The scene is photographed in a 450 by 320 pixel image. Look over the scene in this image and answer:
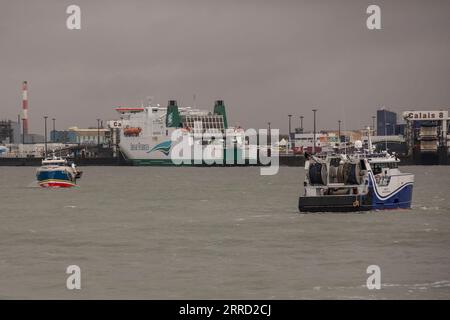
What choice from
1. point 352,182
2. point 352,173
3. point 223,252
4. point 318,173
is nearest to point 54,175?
point 318,173

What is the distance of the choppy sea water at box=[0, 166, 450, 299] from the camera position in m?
32.1

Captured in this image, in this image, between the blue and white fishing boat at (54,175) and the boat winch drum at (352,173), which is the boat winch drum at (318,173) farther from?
the blue and white fishing boat at (54,175)

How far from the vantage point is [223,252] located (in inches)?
1660

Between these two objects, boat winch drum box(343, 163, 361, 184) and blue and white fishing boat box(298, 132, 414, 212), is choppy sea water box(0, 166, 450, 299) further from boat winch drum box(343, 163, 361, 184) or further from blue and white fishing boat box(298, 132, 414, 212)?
boat winch drum box(343, 163, 361, 184)

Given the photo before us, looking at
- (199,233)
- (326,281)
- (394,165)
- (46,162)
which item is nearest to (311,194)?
(394,165)

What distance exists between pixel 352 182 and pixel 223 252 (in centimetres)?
1707

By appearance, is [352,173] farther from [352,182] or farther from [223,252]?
[223,252]

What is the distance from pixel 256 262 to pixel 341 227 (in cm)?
1470

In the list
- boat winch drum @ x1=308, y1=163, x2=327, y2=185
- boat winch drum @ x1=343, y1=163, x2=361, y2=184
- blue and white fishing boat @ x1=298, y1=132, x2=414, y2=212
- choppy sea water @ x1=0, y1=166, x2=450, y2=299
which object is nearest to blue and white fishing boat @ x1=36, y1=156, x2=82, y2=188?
choppy sea water @ x1=0, y1=166, x2=450, y2=299

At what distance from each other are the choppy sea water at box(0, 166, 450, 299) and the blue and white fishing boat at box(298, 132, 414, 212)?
0.89 meters

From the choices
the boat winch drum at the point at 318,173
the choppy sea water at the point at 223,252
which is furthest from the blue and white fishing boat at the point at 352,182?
the choppy sea water at the point at 223,252

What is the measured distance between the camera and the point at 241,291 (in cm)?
3156

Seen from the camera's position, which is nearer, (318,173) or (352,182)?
(352,182)
